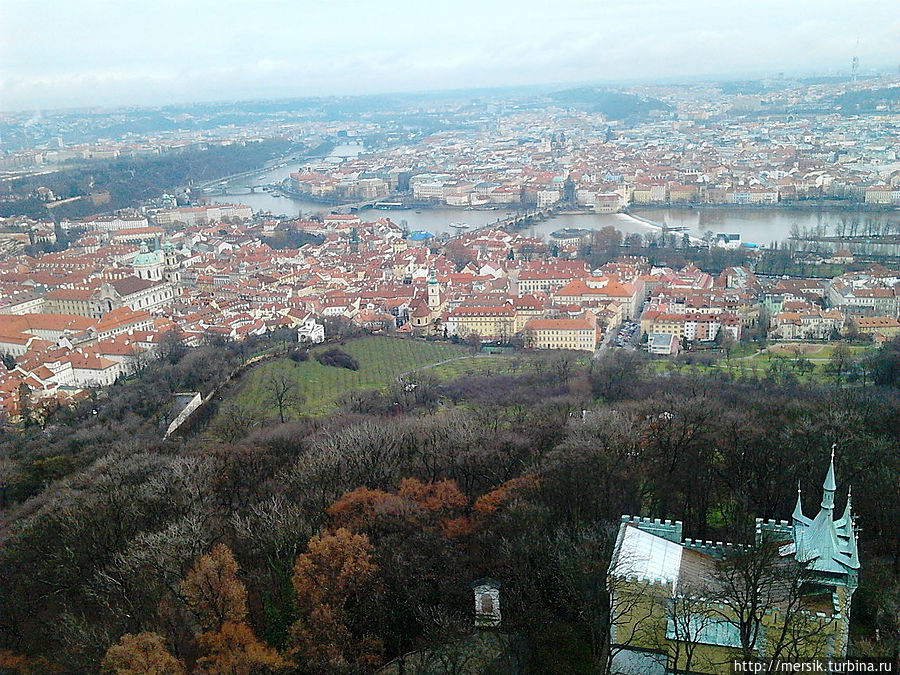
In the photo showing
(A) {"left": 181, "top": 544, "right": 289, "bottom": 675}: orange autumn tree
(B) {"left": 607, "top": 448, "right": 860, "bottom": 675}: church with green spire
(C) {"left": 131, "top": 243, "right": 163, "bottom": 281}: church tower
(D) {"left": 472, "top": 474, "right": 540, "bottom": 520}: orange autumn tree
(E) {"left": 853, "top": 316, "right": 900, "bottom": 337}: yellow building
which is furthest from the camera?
(C) {"left": 131, "top": 243, "right": 163, "bottom": 281}: church tower

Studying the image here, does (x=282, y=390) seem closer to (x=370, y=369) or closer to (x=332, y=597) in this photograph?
(x=370, y=369)

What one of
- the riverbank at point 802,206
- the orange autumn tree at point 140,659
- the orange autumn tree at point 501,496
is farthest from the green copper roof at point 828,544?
the riverbank at point 802,206

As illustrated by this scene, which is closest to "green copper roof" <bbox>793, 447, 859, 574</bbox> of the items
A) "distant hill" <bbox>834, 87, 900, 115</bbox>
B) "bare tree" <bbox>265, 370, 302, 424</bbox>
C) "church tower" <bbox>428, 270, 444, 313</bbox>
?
"bare tree" <bbox>265, 370, 302, 424</bbox>

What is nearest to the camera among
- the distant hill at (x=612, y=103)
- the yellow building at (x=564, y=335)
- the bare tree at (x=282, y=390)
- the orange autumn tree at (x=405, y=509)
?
the orange autumn tree at (x=405, y=509)

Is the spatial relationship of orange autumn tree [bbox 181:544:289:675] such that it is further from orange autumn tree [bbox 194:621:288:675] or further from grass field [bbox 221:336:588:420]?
grass field [bbox 221:336:588:420]

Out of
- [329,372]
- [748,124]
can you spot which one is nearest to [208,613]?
[329,372]

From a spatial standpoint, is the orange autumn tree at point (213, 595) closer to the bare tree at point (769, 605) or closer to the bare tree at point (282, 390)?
the bare tree at point (769, 605)
